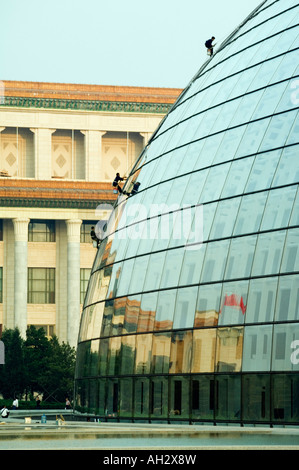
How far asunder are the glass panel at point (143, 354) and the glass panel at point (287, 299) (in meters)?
7.76

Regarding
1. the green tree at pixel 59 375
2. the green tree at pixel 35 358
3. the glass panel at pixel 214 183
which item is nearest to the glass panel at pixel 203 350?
the glass panel at pixel 214 183

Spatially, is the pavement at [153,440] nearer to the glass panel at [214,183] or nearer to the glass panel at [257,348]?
the glass panel at [257,348]

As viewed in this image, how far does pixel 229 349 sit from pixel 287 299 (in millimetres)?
3070

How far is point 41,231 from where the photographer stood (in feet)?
425

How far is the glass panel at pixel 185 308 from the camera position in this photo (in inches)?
1555

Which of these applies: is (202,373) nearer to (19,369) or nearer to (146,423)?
(146,423)

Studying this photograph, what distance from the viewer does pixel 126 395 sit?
43094 mm

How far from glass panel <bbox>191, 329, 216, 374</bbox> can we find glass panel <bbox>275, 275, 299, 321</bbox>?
3.49m

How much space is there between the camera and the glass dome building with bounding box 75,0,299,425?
117 feet

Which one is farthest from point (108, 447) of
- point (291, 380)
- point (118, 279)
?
point (118, 279)

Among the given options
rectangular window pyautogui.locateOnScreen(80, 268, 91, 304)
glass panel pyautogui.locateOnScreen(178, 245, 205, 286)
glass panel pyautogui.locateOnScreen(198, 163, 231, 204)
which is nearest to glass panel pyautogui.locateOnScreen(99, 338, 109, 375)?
glass panel pyautogui.locateOnScreen(178, 245, 205, 286)

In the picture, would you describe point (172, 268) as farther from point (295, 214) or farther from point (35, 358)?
point (35, 358)

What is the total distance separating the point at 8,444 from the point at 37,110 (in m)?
108

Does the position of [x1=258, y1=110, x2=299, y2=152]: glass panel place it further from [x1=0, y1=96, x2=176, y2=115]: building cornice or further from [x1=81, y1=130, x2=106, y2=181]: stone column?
[x1=81, y1=130, x2=106, y2=181]: stone column
